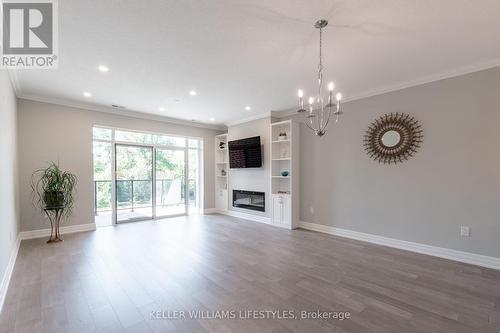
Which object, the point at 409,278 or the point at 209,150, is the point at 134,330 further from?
the point at 209,150

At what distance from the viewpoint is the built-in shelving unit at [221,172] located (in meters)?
7.01

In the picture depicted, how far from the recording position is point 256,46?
Result: 2.64 meters

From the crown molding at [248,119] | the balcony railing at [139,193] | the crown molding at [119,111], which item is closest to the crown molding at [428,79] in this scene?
the crown molding at [248,119]

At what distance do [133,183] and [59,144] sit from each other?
5.61 ft

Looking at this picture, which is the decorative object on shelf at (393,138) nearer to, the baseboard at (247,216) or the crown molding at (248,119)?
the crown molding at (248,119)

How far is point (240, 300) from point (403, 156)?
136 inches

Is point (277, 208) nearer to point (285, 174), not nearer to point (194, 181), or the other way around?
point (285, 174)

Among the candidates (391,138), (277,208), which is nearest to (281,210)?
(277,208)

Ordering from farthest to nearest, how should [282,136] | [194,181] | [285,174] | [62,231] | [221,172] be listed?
[221,172]
[194,181]
[282,136]
[285,174]
[62,231]

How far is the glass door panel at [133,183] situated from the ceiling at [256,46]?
5.87 ft

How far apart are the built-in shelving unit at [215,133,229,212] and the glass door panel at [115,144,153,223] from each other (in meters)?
1.98

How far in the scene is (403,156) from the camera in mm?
3820

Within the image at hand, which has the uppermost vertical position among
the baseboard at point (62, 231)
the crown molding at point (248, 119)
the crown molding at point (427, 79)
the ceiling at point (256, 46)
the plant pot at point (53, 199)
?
the ceiling at point (256, 46)

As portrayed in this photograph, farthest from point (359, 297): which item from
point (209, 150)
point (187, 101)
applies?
point (209, 150)
